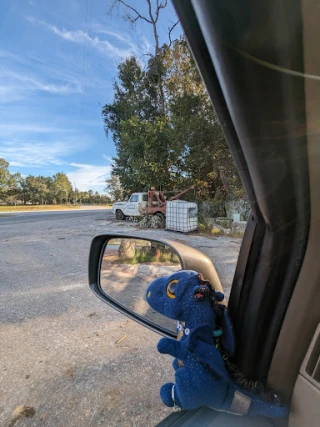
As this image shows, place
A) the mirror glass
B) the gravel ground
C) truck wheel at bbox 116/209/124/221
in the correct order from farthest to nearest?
truck wheel at bbox 116/209/124/221, the gravel ground, the mirror glass

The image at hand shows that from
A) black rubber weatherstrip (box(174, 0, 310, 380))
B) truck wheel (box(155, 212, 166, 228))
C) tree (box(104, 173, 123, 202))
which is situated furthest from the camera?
tree (box(104, 173, 123, 202))

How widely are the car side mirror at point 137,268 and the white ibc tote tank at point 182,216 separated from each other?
25.0 ft

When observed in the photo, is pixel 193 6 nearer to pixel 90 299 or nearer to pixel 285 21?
pixel 285 21

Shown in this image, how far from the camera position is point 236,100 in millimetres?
492

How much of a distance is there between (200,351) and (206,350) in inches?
0.8

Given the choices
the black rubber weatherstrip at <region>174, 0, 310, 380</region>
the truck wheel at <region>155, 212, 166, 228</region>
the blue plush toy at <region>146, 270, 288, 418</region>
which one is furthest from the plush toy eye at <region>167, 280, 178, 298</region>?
the truck wheel at <region>155, 212, 166, 228</region>

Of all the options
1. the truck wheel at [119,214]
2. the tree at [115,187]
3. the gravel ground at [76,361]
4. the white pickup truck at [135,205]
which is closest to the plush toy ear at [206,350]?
the gravel ground at [76,361]

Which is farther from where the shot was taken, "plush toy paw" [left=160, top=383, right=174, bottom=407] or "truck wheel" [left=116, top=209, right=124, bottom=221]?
"truck wheel" [left=116, top=209, right=124, bottom=221]

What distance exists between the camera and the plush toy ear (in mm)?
717

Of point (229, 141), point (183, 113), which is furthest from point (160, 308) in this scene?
point (183, 113)

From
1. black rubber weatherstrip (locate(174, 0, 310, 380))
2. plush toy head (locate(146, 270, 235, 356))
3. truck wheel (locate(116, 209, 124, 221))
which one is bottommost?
truck wheel (locate(116, 209, 124, 221))

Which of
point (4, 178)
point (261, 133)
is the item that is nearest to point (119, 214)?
point (261, 133)

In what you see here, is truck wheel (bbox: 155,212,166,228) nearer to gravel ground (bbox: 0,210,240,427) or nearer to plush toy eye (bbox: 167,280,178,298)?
gravel ground (bbox: 0,210,240,427)

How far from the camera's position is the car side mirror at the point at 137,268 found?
39.7 inches
